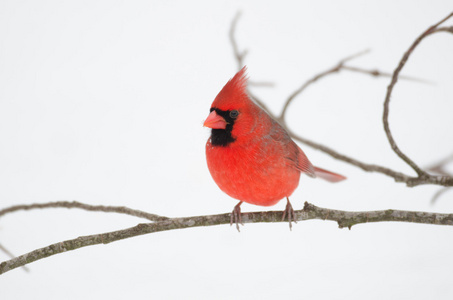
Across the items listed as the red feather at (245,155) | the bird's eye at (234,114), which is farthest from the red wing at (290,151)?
the bird's eye at (234,114)

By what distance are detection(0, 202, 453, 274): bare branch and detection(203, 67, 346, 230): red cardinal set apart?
10cm

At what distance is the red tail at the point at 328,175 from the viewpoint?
207 centimetres

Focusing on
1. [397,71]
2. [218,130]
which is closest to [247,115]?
[218,130]

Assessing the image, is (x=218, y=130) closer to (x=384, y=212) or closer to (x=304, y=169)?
(x=304, y=169)

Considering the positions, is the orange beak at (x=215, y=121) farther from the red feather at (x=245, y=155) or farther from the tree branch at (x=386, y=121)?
the tree branch at (x=386, y=121)

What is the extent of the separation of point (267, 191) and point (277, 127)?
0.97 feet

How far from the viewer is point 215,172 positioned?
5.19ft

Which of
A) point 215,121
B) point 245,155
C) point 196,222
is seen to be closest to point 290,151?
point 245,155

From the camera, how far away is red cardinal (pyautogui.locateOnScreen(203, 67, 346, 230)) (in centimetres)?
153

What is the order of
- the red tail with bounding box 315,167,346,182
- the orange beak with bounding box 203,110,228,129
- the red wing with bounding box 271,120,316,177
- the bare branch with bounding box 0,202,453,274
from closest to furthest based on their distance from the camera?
the bare branch with bounding box 0,202,453,274
the orange beak with bounding box 203,110,228,129
the red wing with bounding box 271,120,316,177
the red tail with bounding box 315,167,346,182

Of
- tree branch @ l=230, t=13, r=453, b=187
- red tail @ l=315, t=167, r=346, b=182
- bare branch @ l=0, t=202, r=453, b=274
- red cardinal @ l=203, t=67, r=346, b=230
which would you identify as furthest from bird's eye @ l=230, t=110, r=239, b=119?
red tail @ l=315, t=167, r=346, b=182

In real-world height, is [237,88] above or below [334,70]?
below


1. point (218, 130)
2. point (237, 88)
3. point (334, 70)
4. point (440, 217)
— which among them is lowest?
point (440, 217)

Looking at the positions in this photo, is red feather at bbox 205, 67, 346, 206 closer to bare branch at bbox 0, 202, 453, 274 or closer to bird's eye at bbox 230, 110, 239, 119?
bird's eye at bbox 230, 110, 239, 119
